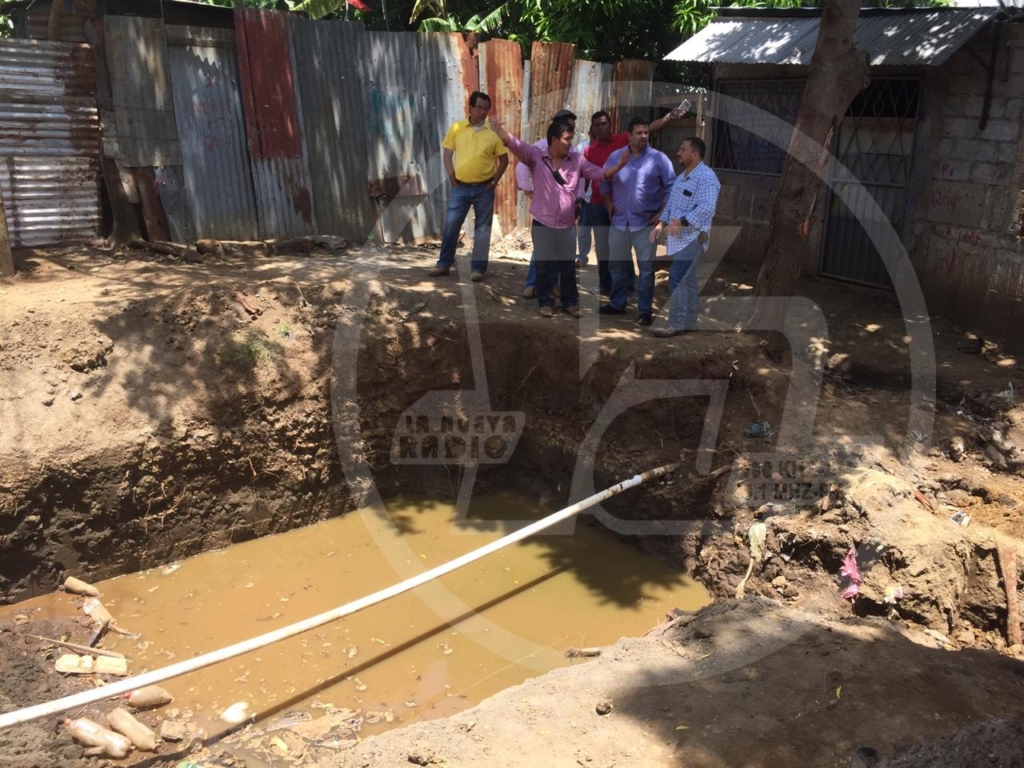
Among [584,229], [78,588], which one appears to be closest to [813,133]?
[584,229]

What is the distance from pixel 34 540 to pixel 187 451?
Result: 1.13 metres

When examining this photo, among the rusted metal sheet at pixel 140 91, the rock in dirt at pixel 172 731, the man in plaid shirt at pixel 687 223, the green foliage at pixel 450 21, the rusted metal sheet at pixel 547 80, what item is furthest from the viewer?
the green foliage at pixel 450 21

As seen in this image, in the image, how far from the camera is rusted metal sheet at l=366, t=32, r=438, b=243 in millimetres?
9141

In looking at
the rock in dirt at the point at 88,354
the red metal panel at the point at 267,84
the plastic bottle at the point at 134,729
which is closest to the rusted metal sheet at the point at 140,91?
the red metal panel at the point at 267,84

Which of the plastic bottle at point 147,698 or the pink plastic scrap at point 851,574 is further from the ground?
the pink plastic scrap at point 851,574

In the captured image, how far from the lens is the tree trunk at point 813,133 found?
19.9 feet

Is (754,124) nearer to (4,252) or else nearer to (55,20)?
(55,20)

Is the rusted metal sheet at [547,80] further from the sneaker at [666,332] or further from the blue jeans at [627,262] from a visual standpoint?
the sneaker at [666,332]

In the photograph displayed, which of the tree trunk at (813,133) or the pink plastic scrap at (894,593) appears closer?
the pink plastic scrap at (894,593)

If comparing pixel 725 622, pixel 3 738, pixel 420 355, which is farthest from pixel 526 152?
pixel 3 738

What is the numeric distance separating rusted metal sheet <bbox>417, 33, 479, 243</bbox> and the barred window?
3.13 metres

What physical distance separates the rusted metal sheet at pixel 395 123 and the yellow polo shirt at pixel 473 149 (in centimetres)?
210

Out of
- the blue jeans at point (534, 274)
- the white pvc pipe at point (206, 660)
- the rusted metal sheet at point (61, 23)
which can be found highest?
the rusted metal sheet at point (61, 23)

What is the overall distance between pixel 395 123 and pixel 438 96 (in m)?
0.68
